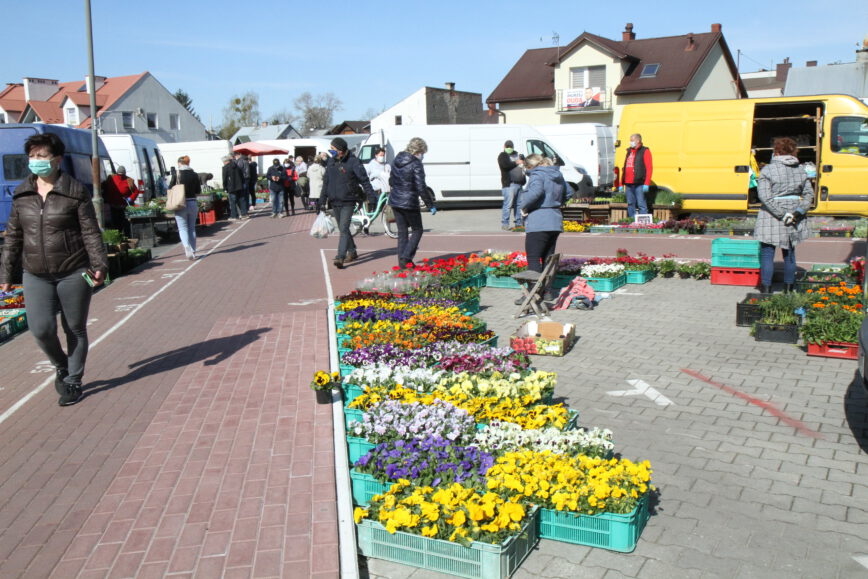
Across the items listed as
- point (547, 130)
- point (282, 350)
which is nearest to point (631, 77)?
point (547, 130)

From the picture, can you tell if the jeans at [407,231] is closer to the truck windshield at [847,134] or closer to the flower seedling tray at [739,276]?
the flower seedling tray at [739,276]

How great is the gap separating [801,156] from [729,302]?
367 inches

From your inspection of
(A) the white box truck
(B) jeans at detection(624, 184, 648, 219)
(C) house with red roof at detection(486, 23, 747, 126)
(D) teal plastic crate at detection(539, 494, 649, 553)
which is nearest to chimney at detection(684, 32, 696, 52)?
(C) house with red roof at detection(486, 23, 747, 126)

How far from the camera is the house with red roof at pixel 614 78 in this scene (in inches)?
Answer: 1576

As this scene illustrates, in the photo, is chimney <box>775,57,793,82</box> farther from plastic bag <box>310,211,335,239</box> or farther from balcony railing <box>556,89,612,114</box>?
plastic bag <box>310,211,335,239</box>

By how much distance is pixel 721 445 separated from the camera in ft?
16.9

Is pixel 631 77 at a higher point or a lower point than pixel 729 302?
higher

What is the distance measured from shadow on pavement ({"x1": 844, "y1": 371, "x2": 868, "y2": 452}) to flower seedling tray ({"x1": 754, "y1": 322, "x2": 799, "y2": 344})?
4.21ft

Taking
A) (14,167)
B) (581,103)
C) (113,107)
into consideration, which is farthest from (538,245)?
(113,107)

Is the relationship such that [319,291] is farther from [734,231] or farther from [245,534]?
[734,231]

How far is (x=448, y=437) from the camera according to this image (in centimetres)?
475

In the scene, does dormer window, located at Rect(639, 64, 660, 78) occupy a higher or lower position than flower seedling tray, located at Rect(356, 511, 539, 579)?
higher

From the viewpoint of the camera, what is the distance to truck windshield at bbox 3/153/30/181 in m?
16.0

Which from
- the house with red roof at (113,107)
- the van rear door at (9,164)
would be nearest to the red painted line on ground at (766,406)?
the van rear door at (9,164)
